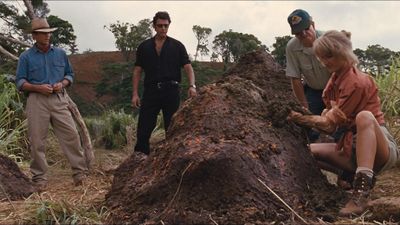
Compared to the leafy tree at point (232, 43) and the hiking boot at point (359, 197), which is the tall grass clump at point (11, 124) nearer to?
the hiking boot at point (359, 197)

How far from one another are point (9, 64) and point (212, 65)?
1219cm

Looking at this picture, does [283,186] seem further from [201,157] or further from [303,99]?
[303,99]

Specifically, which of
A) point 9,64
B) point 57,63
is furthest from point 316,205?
point 9,64

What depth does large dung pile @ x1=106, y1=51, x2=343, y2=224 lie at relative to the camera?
302cm

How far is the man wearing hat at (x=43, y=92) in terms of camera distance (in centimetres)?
561

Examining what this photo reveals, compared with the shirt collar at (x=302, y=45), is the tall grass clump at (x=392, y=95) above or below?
below

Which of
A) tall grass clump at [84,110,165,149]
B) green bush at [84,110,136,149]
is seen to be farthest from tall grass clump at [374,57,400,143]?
green bush at [84,110,136,149]

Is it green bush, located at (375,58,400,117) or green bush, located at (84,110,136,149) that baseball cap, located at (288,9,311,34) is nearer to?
green bush, located at (375,58,400,117)

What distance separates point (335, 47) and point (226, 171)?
36.2 inches

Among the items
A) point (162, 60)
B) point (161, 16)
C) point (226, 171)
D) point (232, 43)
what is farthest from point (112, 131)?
point (232, 43)

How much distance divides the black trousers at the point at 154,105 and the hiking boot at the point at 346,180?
229 centimetres

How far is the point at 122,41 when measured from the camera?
28.3 metres

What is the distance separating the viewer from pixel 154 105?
19.1 ft

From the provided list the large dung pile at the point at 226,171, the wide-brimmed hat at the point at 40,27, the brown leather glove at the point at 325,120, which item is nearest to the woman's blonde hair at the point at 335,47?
the brown leather glove at the point at 325,120
